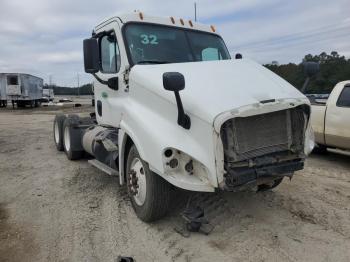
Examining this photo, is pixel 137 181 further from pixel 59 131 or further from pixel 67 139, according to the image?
pixel 59 131

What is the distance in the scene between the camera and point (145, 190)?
192 inches

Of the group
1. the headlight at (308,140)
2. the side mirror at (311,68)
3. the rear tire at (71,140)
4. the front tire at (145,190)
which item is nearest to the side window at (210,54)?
the side mirror at (311,68)

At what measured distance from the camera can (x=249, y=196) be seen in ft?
19.5

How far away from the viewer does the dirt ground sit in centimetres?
419

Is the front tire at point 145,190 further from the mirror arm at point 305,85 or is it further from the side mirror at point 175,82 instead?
the mirror arm at point 305,85

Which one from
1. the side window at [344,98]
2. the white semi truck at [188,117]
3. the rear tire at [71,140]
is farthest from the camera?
the rear tire at [71,140]

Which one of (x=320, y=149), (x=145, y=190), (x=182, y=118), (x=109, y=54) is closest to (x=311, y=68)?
(x=182, y=118)

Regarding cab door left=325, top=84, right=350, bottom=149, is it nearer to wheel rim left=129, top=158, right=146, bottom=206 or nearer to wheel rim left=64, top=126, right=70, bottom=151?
wheel rim left=129, top=158, right=146, bottom=206

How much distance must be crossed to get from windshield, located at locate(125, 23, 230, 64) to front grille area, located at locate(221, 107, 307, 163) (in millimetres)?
1784

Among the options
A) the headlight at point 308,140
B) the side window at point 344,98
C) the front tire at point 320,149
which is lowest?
the front tire at point 320,149

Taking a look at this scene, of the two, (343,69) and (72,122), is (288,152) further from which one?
(343,69)

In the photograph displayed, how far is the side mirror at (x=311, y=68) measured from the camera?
5.21 m

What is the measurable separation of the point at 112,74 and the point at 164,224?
7.88 feet

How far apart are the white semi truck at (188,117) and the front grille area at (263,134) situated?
0.04 ft
